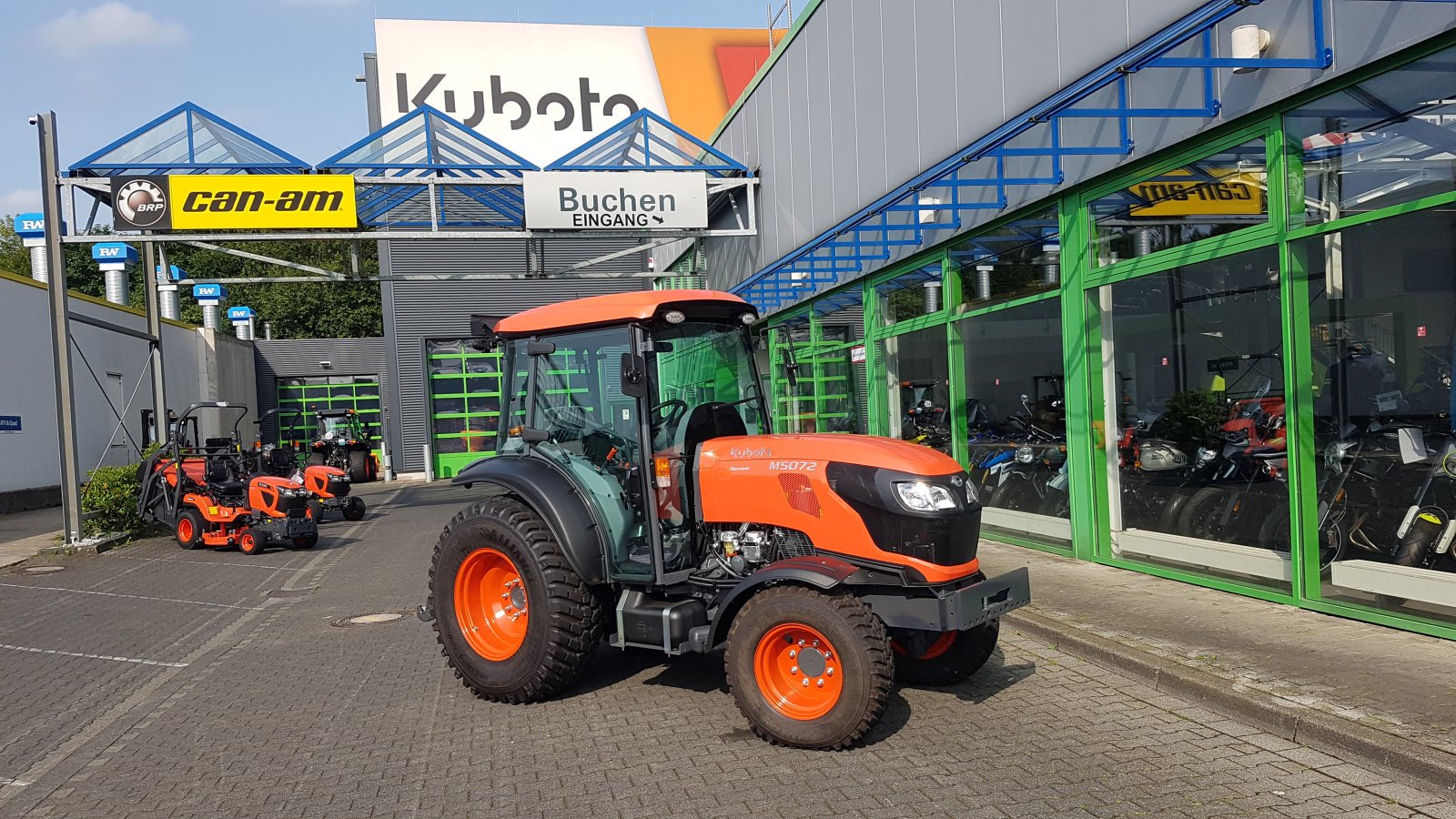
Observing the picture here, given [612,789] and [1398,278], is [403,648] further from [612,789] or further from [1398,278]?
[1398,278]

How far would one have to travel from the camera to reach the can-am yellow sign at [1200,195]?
6969mm

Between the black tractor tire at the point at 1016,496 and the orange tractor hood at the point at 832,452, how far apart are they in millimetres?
5051

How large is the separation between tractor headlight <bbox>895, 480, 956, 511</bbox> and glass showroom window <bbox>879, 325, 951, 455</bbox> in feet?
21.3

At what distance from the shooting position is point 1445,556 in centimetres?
581

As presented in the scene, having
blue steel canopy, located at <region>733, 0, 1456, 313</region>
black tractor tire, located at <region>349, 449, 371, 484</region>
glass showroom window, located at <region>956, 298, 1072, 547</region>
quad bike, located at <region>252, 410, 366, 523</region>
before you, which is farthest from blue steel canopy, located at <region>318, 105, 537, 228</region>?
black tractor tire, located at <region>349, 449, 371, 484</region>

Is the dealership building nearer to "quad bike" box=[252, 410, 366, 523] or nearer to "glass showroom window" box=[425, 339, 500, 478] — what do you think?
"quad bike" box=[252, 410, 366, 523]

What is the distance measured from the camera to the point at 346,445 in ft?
90.7

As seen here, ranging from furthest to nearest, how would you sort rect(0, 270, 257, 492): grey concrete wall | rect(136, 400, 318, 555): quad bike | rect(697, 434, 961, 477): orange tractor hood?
rect(0, 270, 257, 492): grey concrete wall < rect(136, 400, 318, 555): quad bike < rect(697, 434, 961, 477): orange tractor hood

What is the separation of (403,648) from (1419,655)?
20.2 feet

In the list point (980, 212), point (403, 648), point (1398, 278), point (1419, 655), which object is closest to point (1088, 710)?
point (1419, 655)

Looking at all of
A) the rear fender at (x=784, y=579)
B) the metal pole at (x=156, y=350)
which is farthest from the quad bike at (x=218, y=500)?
the rear fender at (x=784, y=579)

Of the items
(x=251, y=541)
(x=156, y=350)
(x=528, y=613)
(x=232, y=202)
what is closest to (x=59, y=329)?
(x=232, y=202)

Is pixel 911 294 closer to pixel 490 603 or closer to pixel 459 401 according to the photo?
pixel 490 603

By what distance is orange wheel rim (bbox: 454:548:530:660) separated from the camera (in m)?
6.17
